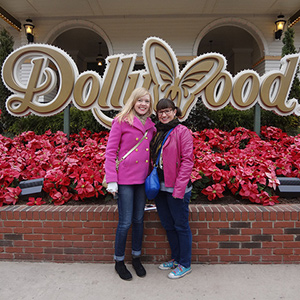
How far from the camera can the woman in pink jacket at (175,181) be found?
2.31 m

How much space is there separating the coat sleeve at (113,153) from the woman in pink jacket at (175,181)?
0.35 meters

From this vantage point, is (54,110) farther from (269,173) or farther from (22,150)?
(269,173)

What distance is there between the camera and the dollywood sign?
4371 millimetres

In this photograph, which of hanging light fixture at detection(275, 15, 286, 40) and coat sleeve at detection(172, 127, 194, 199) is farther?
hanging light fixture at detection(275, 15, 286, 40)

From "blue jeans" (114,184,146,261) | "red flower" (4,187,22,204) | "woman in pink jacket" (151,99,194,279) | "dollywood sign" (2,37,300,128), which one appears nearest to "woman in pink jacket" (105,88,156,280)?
"blue jeans" (114,184,146,261)

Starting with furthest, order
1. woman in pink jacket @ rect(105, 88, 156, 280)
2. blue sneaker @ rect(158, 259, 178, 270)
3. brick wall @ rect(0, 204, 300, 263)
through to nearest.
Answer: brick wall @ rect(0, 204, 300, 263) → blue sneaker @ rect(158, 259, 178, 270) → woman in pink jacket @ rect(105, 88, 156, 280)

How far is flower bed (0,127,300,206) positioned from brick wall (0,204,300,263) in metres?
0.25

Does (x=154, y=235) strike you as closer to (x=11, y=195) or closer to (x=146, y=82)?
(x=11, y=195)

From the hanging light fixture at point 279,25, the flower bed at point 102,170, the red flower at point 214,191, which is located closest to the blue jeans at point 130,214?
the flower bed at point 102,170

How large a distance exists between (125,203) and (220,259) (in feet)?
3.97

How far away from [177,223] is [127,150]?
Answer: 0.78m

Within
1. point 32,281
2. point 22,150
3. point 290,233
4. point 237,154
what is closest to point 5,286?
point 32,281

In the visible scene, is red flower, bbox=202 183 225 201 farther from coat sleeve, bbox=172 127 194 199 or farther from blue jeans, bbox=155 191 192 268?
coat sleeve, bbox=172 127 194 199

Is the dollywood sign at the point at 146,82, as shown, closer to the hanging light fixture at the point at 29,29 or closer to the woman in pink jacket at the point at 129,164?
the woman in pink jacket at the point at 129,164
